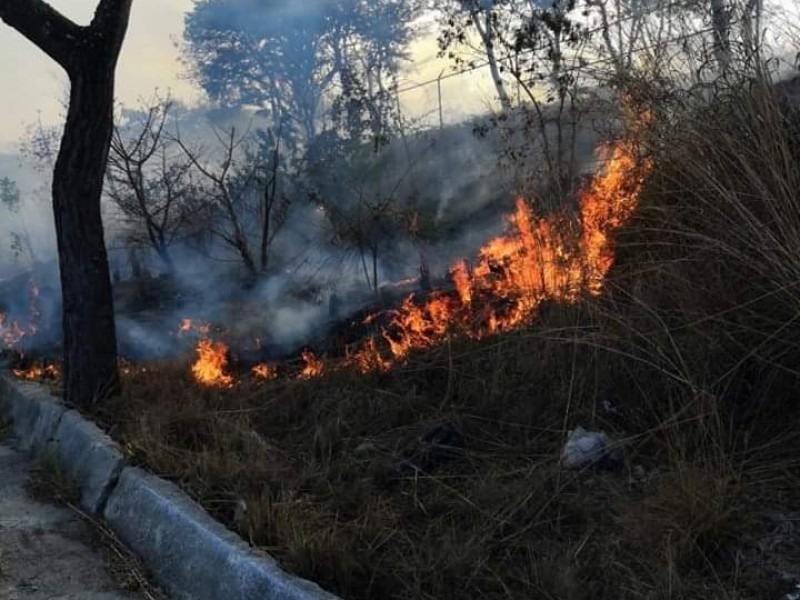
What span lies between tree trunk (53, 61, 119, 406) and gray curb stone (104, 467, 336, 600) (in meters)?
1.32

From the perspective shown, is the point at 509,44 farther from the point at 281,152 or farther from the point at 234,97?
the point at 234,97

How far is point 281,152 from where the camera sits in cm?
1256

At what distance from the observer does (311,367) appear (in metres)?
5.38

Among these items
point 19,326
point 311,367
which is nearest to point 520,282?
point 311,367

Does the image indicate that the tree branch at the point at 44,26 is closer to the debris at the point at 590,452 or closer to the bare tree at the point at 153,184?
the debris at the point at 590,452

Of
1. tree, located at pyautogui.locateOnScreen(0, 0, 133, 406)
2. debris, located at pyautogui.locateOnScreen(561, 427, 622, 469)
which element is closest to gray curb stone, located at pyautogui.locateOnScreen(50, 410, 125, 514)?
tree, located at pyautogui.locateOnScreen(0, 0, 133, 406)

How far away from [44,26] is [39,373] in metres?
2.98

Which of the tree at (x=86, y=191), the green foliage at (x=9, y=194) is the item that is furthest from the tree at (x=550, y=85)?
the green foliage at (x=9, y=194)

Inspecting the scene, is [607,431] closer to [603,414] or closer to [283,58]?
[603,414]

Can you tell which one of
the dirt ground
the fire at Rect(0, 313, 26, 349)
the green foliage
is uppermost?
the green foliage

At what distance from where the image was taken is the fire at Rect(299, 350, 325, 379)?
5.19 m

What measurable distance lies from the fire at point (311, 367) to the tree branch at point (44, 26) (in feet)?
7.86

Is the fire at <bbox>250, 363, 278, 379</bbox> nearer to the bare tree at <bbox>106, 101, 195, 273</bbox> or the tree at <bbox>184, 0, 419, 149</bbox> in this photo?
the bare tree at <bbox>106, 101, 195, 273</bbox>

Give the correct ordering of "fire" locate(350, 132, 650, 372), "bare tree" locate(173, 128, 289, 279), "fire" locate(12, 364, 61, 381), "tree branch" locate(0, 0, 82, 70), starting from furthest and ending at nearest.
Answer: "bare tree" locate(173, 128, 289, 279) < "fire" locate(12, 364, 61, 381) < "tree branch" locate(0, 0, 82, 70) < "fire" locate(350, 132, 650, 372)
